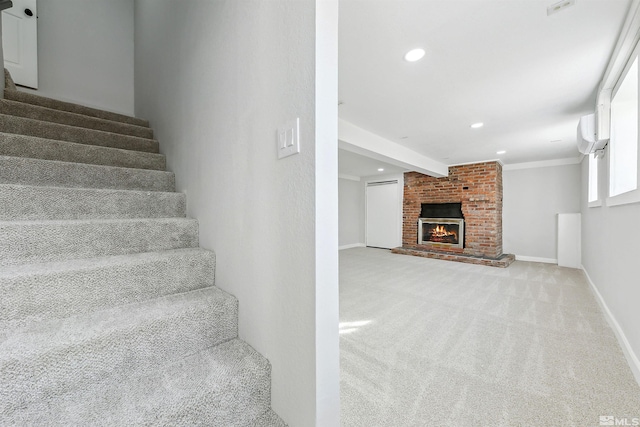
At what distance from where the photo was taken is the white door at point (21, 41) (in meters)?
2.74

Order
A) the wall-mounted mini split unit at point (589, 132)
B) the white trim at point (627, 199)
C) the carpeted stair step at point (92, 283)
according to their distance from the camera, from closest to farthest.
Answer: the carpeted stair step at point (92, 283), the white trim at point (627, 199), the wall-mounted mini split unit at point (589, 132)

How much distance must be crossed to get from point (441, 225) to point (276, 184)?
6.31m

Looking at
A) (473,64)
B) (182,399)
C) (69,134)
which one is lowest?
(182,399)

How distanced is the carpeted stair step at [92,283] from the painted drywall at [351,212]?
20.5 feet

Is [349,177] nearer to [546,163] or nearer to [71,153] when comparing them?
[546,163]

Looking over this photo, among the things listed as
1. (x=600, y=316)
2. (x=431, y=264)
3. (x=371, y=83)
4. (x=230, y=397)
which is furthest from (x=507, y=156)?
(x=230, y=397)

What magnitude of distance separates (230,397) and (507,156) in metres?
6.21

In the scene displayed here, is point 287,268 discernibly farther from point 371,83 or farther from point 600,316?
point 600,316

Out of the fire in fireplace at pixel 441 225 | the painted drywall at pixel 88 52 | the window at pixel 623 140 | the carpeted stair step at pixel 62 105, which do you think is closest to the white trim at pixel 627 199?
the window at pixel 623 140

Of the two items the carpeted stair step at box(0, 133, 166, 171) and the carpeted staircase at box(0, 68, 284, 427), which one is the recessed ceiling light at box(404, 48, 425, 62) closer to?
the carpeted staircase at box(0, 68, 284, 427)

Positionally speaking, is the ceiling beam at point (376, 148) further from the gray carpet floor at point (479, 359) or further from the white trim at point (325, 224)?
the white trim at point (325, 224)

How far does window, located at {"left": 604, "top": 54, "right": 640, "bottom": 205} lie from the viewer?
2.12 meters

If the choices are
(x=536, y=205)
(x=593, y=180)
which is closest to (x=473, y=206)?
(x=536, y=205)

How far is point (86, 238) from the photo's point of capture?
4.08 ft
